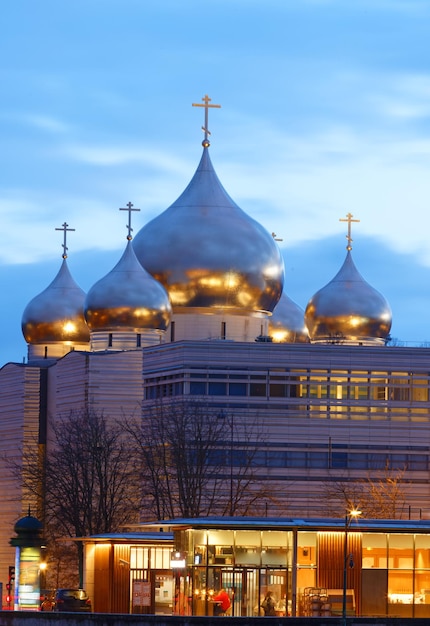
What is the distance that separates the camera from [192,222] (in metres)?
110

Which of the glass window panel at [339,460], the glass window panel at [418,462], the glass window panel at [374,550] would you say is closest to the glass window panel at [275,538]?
the glass window panel at [374,550]

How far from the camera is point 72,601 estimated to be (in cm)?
7275

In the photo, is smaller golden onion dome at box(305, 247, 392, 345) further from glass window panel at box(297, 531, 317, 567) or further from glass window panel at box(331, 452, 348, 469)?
glass window panel at box(297, 531, 317, 567)

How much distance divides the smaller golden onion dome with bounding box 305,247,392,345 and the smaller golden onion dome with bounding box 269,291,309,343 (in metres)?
6.13

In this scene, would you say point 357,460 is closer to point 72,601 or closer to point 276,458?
point 276,458

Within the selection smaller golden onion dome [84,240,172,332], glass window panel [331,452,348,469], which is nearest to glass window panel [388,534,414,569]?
glass window panel [331,452,348,469]

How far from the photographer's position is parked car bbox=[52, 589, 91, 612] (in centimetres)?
7206

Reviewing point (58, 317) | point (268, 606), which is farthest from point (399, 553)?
point (58, 317)

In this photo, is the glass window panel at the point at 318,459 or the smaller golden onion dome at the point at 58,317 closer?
the glass window panel at the point at 318,459

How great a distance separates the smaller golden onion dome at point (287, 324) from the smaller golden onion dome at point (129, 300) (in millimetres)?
15366

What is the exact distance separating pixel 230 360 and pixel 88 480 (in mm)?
9291

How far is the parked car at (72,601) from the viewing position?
72.1 m

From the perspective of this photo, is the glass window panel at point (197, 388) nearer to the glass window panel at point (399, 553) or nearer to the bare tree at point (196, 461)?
the bare tree at point (196, 461)

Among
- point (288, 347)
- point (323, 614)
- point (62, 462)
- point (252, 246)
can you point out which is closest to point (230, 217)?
point (252, 246)
